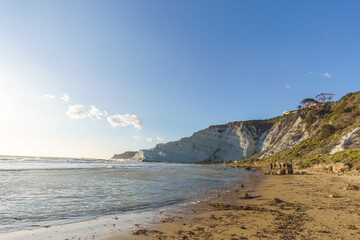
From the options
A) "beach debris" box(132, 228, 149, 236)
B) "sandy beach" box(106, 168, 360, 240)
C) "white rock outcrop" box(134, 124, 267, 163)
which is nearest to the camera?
"sandy beach" box(106, 168, 360, 240)

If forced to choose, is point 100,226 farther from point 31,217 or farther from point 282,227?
point 282,227

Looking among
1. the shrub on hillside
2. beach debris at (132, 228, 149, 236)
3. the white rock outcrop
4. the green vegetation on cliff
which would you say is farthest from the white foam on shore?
the white rock outcrop

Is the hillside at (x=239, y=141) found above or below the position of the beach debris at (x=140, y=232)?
above

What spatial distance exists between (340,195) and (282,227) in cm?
574

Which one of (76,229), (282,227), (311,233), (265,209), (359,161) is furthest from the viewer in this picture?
(359,161)

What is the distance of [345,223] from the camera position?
5.07 m

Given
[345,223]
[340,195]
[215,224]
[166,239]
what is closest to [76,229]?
[166,239]

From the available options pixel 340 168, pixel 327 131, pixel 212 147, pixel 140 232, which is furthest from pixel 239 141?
pixel 140 232

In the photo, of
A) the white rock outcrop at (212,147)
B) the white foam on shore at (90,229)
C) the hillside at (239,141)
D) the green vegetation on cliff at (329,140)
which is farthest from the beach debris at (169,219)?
the white rock outcrop at (212,147)

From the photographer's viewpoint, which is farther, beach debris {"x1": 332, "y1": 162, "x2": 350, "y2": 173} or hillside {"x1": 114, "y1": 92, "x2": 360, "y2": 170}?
hillside {"x1": 114, "y1": 92, "x2": 360, "y2": 170}

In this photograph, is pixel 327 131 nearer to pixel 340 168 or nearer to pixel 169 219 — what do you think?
pixel 340 168

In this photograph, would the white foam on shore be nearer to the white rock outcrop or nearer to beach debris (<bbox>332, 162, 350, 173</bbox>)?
beach debris (<bbox>332, 162, 350, 173</bbox>)

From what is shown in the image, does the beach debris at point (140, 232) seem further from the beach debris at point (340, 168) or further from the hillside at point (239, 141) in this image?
the hillside at point (239, 141)

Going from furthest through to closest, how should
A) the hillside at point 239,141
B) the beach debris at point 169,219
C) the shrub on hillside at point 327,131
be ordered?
the hillside at point 239,141, the shrub on hillside at point 327,131, the beach debris at point 169,219
